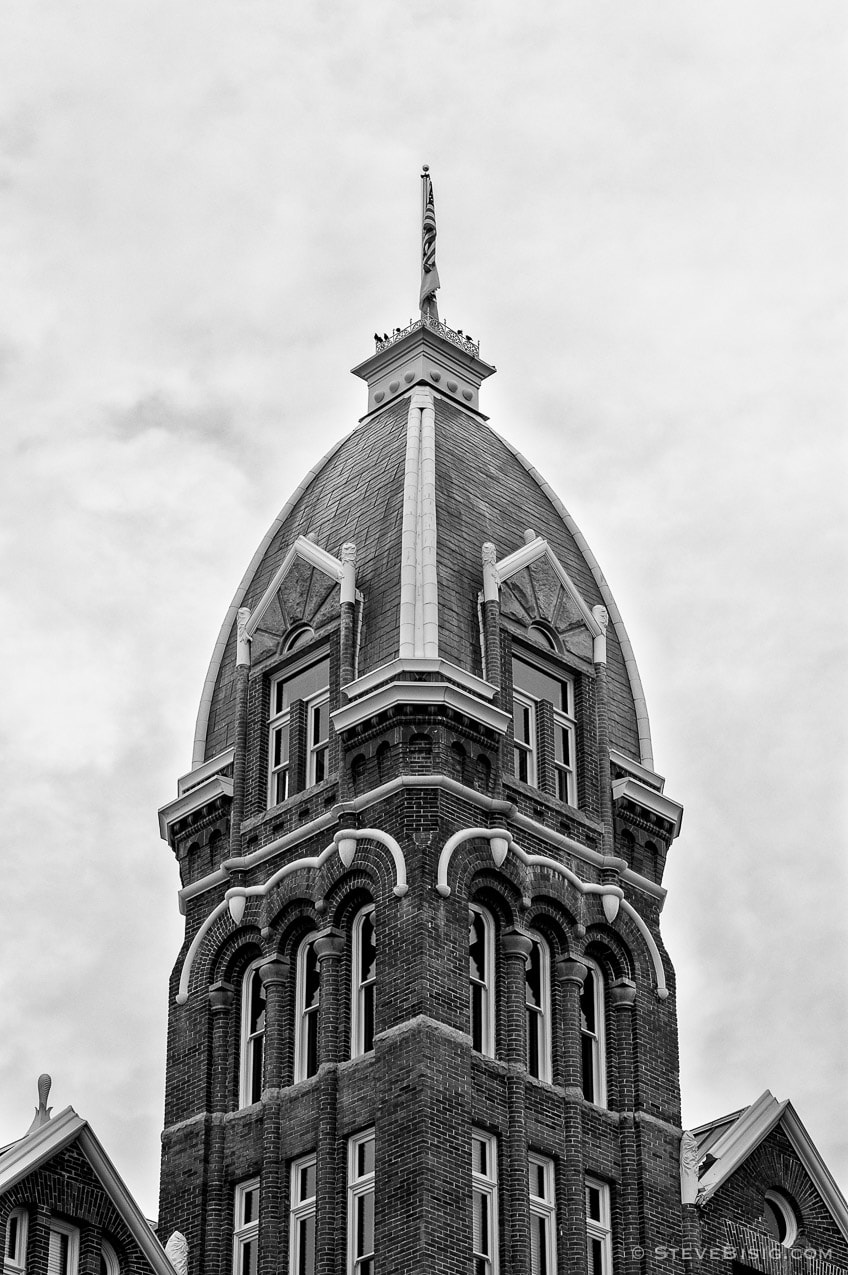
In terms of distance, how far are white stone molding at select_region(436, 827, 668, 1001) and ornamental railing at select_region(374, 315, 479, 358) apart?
15031mm

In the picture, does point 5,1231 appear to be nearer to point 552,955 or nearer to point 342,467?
point 552,955

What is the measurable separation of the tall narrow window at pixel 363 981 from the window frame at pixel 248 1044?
2.38 meters

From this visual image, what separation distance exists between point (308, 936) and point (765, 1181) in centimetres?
1086

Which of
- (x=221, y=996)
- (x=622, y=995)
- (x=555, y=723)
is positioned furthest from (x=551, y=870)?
(x=221, y=996)

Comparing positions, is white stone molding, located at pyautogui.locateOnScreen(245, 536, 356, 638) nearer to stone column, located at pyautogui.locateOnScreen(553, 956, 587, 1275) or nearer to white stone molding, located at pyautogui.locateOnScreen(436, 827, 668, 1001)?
white stone molding, located at pyautogui.locateOnScreen(436, 827, 668, 1001)

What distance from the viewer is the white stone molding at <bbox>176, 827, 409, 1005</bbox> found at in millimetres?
53472

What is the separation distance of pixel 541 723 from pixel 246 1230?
12039 mm

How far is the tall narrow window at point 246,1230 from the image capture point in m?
53.3

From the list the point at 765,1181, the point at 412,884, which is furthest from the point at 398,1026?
the point at 765,1181

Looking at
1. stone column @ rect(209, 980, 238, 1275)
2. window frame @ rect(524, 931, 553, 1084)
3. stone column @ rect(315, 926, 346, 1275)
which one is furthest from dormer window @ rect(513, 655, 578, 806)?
stone column @ rect(209, 980, 238, 1275)

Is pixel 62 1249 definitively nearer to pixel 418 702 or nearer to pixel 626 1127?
pixel 626 1127

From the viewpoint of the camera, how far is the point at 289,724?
58.2 m

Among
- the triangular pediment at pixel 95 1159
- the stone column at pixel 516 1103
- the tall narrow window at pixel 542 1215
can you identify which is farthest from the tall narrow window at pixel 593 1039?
the triangular pediment at pixel 95 1159

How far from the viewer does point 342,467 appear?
207 ft
